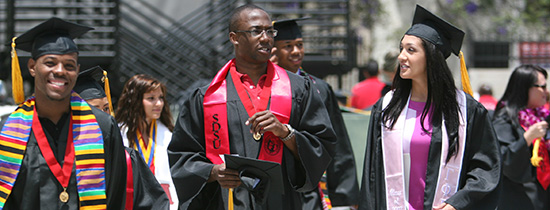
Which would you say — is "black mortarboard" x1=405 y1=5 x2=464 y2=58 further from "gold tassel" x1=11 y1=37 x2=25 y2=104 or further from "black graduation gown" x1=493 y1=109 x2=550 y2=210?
"gold tassel" x1=11 y1=37 x2=25 y2=104

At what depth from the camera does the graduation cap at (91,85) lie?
4.68 meters

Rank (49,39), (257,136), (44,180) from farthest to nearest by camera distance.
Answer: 1. (257,136)
2. (49,39)
3. (44,180)

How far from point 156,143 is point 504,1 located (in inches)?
602

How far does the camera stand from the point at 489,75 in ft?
58.2

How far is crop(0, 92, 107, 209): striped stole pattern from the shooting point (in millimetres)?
3582

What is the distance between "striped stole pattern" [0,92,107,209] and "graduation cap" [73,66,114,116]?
0.90m

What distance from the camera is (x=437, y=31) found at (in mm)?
4316

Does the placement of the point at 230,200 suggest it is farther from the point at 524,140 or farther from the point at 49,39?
the point at 524,140

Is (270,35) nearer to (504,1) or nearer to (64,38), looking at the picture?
(64,38)

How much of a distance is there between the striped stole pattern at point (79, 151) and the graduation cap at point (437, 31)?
187 centimetres

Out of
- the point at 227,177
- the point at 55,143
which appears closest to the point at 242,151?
the point at 227,177

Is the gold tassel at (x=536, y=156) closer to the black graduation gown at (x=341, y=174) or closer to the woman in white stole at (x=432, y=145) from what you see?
the black graduation gown at (x=341, y=174)

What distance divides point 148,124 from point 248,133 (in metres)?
1.83

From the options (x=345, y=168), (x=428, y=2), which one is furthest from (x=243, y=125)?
(x=428, y=2)
